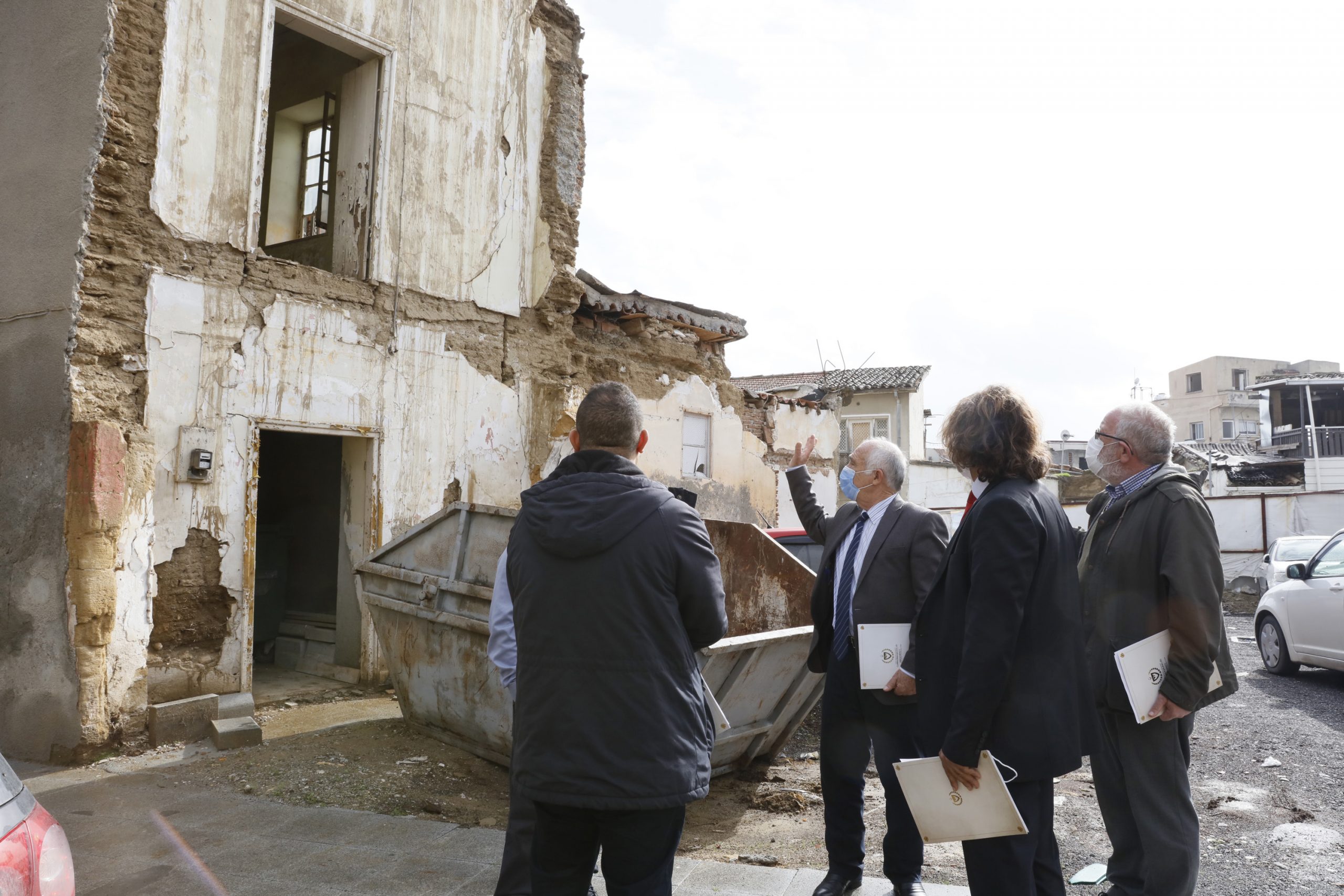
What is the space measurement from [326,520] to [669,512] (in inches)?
306

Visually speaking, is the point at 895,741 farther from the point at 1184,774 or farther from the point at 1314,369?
the point at 1314,369

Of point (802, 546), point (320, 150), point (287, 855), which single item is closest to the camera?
point (287, 855)

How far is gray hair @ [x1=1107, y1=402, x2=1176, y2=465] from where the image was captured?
330 centimetres

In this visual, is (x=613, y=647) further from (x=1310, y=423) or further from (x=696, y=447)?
(x=1310, y=423)

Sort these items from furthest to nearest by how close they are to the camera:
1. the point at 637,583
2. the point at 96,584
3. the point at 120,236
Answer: the point at 120,236
the point at 96,584
the point at 637,583

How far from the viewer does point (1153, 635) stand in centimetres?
299

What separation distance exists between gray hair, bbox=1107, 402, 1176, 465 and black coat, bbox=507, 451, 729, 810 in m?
1.93

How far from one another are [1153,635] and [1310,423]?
3250 centimetres

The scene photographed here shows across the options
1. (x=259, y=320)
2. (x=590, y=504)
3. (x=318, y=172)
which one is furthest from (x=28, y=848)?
(x=318, y=172)

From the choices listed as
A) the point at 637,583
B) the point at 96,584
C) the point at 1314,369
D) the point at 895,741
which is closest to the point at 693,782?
the point at 637,583

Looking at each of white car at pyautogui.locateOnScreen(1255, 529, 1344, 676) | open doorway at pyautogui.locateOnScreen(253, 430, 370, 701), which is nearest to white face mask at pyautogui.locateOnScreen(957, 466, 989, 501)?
open doorway at pyautogui.locateOnScreen(253, 430, 370, 701)

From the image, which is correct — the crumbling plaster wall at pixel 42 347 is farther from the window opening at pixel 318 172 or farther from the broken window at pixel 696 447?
the broken window at pixel 696 447

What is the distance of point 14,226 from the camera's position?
6.36 meters

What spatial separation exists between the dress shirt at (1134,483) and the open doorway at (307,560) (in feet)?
20.5
